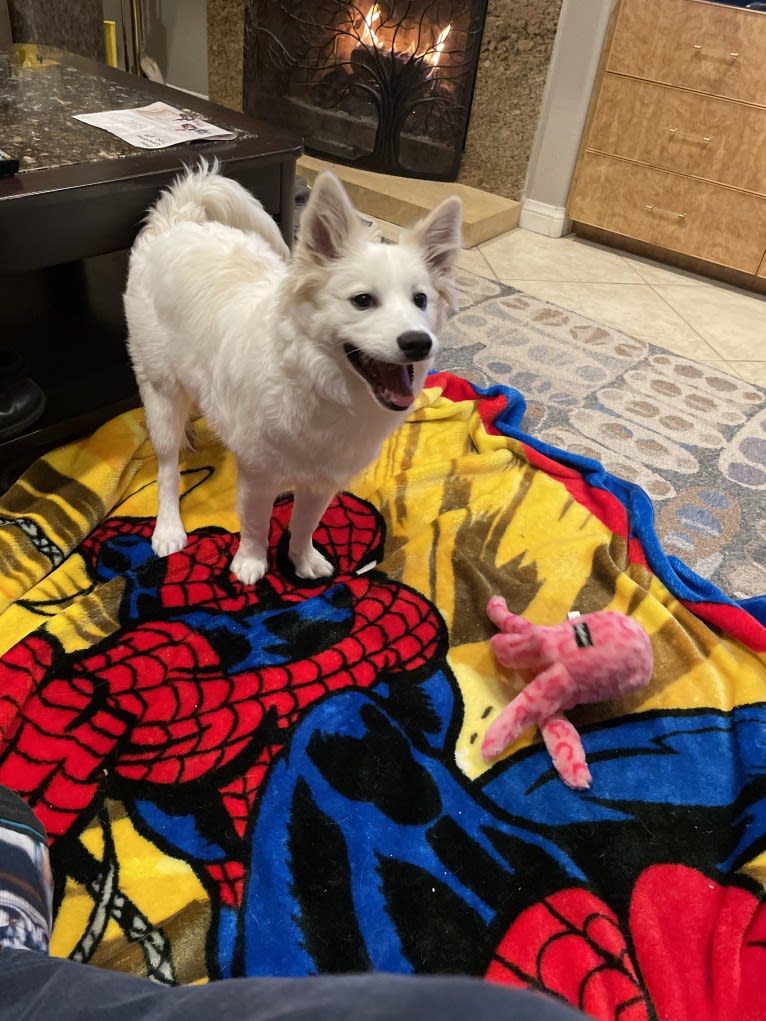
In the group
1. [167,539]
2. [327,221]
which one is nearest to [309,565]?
[167,539]

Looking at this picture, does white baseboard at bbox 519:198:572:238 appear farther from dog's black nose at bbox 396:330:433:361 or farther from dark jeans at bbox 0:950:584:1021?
dark jeans at bbox 0:950:584:1021

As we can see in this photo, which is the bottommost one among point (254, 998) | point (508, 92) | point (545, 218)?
point (545, 218)

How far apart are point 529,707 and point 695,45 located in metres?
2.83

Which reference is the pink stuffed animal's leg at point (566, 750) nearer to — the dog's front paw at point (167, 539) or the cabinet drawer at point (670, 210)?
the dog's front paw at point (167, 539)

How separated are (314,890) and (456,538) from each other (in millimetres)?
759

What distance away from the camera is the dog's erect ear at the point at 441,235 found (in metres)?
1.09

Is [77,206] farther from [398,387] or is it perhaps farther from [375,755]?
[375,755]

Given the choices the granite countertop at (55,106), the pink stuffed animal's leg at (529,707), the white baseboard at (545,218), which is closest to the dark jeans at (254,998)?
the pink stuffed animal's leg at (529,707)

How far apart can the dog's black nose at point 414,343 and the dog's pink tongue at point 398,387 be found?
0.08m

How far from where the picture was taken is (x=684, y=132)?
2.95m

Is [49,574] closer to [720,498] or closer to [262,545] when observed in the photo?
[262,545]

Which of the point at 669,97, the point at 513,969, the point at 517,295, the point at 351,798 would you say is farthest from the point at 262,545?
the point at 669,97

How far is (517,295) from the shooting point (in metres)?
2.82

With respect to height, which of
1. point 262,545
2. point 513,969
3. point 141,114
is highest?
point 141,114
